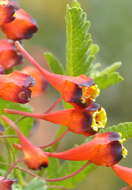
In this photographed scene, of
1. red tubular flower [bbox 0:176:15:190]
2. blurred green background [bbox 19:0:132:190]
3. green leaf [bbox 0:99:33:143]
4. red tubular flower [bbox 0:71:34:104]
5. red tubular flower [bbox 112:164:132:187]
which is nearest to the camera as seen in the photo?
red tubular flower [bbox 0:176:15:190]

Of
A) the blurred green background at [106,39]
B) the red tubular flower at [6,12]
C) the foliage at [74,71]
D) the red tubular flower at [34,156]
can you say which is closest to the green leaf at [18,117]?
the foliage at [74,71]

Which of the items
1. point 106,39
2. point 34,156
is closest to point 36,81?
point 34,156

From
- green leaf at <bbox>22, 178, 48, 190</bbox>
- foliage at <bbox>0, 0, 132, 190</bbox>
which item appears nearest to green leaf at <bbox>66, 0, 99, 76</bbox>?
foliage at <bbox>0, 0, 132, 190</bbox>

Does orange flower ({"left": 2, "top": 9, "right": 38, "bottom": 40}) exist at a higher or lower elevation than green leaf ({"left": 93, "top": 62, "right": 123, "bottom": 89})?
higher

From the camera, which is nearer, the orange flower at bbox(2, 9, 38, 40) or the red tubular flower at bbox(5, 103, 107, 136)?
the red tubular flower at bbox(5, 103, 107, 136)

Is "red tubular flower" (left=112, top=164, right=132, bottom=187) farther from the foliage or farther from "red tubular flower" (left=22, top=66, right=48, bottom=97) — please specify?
→ "red tubular flower" (left=22, top=66, right=48, bottom=97)

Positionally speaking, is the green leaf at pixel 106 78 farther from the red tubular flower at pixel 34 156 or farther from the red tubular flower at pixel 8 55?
the red tubular flower at pixel 34 156
